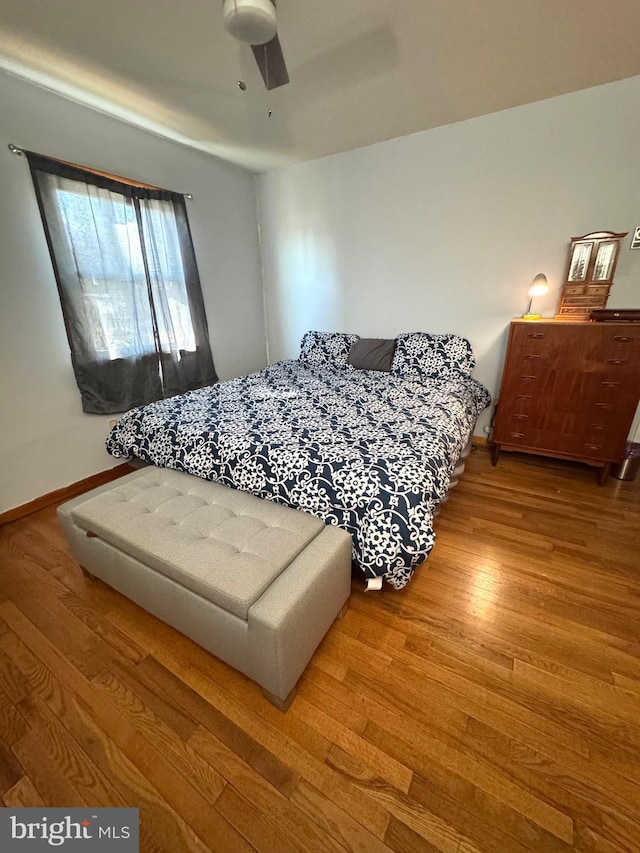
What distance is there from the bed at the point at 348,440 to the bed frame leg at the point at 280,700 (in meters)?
0.48

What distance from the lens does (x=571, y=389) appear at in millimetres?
2174

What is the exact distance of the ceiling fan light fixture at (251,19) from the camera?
1136 mm

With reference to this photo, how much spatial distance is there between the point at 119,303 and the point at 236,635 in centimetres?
239

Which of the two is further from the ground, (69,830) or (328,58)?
(328,58)

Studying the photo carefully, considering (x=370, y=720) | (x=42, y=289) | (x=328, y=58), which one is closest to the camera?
(x=370, y=720)

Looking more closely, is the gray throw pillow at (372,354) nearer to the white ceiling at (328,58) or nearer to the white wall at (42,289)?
the white ceiling at (328,58)

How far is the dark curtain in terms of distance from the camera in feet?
6.91

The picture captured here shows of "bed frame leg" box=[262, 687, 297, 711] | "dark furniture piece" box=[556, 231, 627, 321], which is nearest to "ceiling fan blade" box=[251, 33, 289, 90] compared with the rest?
"dark furniture piece" box=[556, 231, 627, 321]

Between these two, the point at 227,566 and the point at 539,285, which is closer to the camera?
the point at 227,566

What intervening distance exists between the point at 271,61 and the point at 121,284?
169 centimetres

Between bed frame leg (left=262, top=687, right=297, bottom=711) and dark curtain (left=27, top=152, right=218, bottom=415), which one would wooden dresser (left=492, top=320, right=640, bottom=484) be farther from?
dark curtain (left=27, top=152, right=218, bottom=415)

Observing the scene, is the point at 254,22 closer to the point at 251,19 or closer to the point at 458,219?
the point at 251,19

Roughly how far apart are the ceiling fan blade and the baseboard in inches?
102

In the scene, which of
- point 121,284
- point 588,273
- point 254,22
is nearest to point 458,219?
point 588,273
